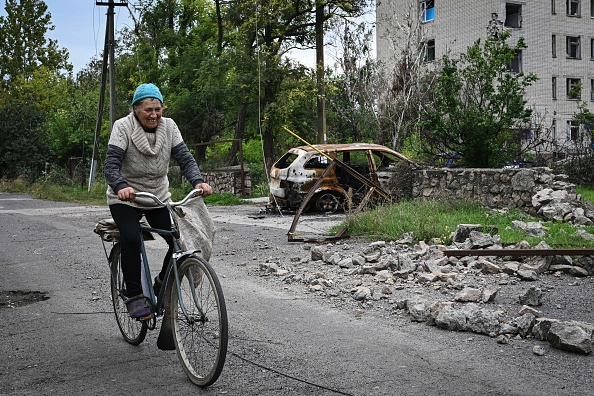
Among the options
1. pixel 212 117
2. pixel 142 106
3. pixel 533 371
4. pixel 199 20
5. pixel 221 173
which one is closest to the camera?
pixel 533 371

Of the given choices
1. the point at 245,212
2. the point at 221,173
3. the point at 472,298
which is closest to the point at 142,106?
the point at 472,298

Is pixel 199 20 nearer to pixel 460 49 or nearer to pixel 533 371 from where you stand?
pixel 460 49

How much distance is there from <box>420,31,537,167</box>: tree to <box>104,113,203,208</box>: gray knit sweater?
478 inches

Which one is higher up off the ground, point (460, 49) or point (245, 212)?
point (460, 49)

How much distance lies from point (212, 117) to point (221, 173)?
11184 mm

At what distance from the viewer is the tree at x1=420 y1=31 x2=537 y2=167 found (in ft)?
55.0

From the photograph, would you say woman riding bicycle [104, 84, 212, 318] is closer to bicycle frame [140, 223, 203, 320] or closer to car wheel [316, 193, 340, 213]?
bicycle frame [140, 223, 203, 320]

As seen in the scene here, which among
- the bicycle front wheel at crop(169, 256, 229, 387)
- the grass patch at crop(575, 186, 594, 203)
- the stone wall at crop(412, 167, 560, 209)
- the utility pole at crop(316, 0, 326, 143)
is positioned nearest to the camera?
the bicycle front wheel at crop(169, 256, 229, 387)

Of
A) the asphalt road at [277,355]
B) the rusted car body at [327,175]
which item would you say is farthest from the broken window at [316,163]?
the asphalt road at [277,355]

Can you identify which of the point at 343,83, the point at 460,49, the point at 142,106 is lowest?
the point at 142,106

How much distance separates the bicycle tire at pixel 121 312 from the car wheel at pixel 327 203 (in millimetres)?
12271

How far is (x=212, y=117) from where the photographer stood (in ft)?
122

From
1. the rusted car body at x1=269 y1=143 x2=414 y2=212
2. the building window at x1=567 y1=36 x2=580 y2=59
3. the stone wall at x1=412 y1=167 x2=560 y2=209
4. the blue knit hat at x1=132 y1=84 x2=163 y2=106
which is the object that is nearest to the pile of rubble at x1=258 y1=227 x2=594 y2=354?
the blue knit hat at x1=132 y1=84 x2=163 y2=106

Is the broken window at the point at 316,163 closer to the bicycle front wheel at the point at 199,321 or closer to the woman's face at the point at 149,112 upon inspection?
the woman's face at the point at 149,112
